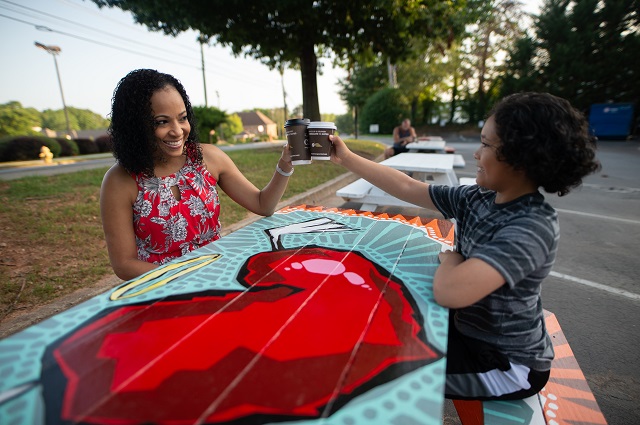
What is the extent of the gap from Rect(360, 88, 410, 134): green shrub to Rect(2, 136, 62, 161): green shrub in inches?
989

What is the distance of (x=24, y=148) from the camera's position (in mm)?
15656

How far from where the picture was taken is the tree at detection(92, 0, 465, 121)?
691 cm

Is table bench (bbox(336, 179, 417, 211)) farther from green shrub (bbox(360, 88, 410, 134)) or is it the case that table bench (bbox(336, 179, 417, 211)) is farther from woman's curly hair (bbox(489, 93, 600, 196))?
green shrub (bbox(360, 88, 410, 134))

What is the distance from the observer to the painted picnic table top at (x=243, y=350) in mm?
626

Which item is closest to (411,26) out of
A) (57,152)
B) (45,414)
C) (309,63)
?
(309,63)

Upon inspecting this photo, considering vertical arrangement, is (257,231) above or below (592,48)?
below

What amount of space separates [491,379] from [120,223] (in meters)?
1.69

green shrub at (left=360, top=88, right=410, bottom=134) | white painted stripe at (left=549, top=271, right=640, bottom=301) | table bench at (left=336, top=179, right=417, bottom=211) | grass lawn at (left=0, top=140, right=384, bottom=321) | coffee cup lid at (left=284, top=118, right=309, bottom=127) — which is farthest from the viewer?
green shrub at (left=360, top=88, right=410, bottom=134)

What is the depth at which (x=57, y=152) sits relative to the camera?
1716 centimetres

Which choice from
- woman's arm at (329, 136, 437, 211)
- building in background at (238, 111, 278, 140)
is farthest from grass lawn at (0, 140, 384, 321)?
building in background at (238, 111, 278, 140)

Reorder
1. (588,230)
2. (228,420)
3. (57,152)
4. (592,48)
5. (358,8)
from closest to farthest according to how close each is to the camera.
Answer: (228,420)
(588,230)
(358,8)
(57,152)
(592,48)

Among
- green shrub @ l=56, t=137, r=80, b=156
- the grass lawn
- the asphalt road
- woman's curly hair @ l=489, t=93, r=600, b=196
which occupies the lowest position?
the asphalt road

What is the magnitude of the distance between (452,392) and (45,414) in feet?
3.62

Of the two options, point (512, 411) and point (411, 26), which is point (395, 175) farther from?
point (411, 26)
